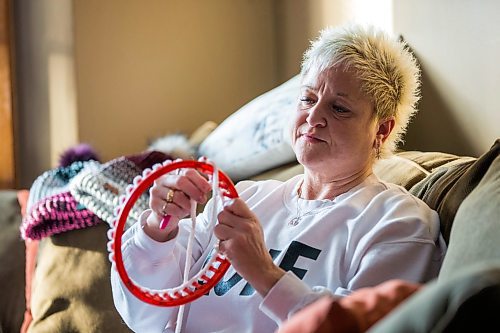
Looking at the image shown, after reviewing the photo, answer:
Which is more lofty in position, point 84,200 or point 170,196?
point 170,196

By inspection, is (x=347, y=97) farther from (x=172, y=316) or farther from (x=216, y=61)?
(x=216, y=61)

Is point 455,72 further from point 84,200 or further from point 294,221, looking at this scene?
point 84,200

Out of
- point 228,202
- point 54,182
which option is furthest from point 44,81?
point 228,202

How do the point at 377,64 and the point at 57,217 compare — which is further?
the point at 57,217

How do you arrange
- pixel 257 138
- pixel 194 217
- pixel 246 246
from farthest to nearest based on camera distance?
pixel 257 138 → pixel 194 217 → pixel 246 246

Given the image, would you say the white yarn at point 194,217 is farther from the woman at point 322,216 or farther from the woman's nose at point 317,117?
the woman's nose at point 317,117

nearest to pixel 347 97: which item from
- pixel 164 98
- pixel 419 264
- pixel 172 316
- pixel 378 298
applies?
pixel 419 264

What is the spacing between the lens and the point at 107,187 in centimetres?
198

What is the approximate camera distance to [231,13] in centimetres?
299

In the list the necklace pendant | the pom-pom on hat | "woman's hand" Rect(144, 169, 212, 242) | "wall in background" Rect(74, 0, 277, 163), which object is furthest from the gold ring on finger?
"wall in background" Rect(74, 0, 277, 163)

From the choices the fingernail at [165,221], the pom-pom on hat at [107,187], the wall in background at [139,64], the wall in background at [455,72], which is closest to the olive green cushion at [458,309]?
the fingernail at [165,221]

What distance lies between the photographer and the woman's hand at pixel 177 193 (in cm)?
124

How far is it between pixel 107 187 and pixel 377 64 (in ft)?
2.83

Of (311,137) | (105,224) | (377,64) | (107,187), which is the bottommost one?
(105,224)
